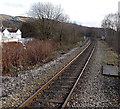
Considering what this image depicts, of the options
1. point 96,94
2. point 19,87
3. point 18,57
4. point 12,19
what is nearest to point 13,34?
point 12,19

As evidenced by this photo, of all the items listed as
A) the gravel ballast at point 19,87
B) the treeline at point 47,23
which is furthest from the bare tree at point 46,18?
the gravel ballast at point 19,87

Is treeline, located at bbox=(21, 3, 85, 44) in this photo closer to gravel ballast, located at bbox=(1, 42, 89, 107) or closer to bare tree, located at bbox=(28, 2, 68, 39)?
bare tree, located at bbox=(28, 2, 68, 39)

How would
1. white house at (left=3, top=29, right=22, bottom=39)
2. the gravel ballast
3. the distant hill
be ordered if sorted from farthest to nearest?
white house at (left=3, top=29, right=22, bottom=39), the distant hill, the gravel ballast

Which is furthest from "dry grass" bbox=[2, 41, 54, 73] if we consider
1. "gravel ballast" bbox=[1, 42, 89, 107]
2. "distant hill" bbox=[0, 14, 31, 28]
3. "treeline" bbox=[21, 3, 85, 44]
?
"treeline" bbox=[21, 3, 85, 44]

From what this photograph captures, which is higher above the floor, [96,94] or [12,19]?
[12,19]

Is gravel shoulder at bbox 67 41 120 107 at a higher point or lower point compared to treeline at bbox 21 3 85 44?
lower

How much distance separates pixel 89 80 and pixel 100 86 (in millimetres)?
913

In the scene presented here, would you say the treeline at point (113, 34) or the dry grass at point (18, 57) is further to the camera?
the treeline at point (113, 34)

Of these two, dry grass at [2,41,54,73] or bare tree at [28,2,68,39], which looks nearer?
dry grass at [2,41,54,73]

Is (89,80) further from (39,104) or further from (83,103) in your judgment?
(39,104)

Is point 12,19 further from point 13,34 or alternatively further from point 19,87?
point 19,87

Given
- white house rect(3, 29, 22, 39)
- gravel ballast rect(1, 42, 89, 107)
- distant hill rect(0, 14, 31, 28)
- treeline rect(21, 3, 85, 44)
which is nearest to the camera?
gravel ballast rect(1, 42, 89, 107)

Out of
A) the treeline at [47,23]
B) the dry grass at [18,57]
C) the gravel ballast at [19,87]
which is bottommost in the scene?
the gravel ballast at [19,87]

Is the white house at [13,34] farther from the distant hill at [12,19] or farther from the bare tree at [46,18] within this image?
the bare tree at [46,18]
